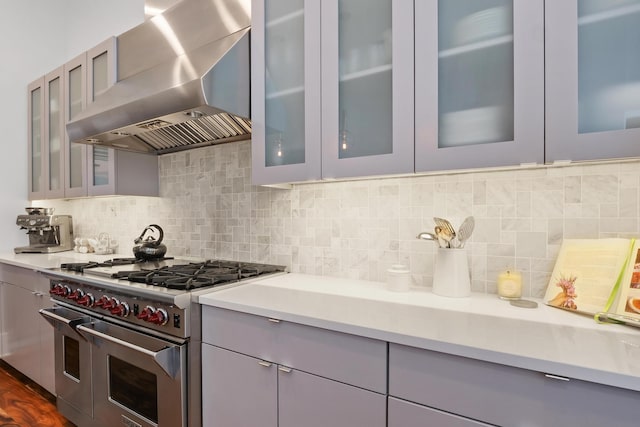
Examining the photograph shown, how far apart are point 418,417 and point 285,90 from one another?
135 cm

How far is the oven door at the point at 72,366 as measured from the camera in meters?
1.75

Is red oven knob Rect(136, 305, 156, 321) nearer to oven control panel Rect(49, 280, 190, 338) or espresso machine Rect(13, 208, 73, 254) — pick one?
oven control panel Rect(49, 280, 190, 338)

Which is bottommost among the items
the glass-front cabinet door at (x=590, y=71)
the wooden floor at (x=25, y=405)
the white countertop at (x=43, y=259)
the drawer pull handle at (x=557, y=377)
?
the wooden floor at (x=25, y=405)

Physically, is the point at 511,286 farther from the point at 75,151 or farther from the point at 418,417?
the point at 75,151

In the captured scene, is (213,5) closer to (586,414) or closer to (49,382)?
(586,414)

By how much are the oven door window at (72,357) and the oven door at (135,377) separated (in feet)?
0.65

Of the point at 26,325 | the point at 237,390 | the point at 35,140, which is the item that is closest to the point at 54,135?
the point at 35,140

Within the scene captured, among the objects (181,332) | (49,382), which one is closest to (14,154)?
(49,382)

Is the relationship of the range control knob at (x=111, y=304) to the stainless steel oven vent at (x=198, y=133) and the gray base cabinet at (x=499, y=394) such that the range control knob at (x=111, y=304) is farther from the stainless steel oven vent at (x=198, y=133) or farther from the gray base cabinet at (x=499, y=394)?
the gray base cabinet at (x=499, y=394)

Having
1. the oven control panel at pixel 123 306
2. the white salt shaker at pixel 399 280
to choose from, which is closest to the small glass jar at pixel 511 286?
the white salt shaker at pixel 399 280

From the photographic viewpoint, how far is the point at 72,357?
187 centimetres

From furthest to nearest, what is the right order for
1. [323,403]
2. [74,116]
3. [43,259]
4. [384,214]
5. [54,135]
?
[54,135]
[74,116]
[43,259]
[384,214]
[323,403]

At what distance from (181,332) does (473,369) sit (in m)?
1.06

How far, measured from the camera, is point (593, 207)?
1.17 metres
